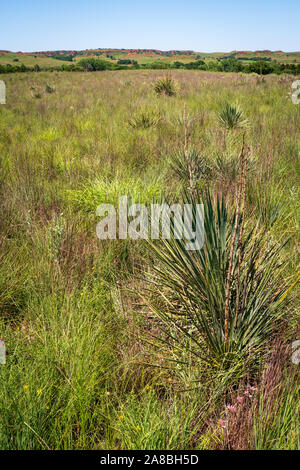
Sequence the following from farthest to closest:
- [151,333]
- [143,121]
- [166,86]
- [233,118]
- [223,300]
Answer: [166,86]
[143,121]
[233,118]
[151,333]
[223,300]

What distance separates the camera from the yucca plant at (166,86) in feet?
33.8

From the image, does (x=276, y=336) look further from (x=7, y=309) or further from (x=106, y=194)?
(x=106, y=194)

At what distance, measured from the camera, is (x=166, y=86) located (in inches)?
408

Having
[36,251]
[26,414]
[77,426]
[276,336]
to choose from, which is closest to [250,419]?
[276,336]

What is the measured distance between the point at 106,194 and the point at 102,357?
6.00 ft

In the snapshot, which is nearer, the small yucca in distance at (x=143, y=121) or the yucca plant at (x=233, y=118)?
the yucca plant at (x=233, y=118)

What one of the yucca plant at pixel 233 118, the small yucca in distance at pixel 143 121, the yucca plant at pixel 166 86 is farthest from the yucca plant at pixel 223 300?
the yucca plant at pixel 166 86

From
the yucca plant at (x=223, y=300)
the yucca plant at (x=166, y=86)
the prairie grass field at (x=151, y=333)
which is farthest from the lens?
the yucca plant at (x=166, y=86)

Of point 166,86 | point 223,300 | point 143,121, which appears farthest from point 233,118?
point 166,86

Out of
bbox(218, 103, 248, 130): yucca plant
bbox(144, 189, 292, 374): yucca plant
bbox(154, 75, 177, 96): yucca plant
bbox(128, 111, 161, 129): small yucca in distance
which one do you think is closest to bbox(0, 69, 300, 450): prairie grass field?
bbox(144, 189, 292, 374): yucca plant

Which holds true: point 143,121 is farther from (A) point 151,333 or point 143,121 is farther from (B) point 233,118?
(A) point 151,333

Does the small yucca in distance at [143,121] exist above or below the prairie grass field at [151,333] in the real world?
above

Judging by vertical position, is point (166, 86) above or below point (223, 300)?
above

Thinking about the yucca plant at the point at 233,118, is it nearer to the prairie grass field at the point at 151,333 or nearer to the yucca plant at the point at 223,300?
the prairie grass field at the point at 151,333
